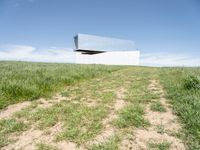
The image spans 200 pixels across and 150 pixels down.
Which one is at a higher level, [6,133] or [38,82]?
[38,82]

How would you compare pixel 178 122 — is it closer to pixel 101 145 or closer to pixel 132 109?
pixel 132 109

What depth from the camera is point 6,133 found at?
3.56 metres

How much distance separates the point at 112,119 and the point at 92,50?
50.6 metres

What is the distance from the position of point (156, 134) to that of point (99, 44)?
174 ft

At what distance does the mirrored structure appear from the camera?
172ft

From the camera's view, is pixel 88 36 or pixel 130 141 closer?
pixel 130 141

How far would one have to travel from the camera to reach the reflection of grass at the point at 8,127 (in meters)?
3.31

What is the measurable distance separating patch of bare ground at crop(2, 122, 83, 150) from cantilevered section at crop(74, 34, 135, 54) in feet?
159

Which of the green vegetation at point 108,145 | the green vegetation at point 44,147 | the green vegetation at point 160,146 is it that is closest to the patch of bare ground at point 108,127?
the green vegetation at point 108,145

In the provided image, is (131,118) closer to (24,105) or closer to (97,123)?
(97,123)

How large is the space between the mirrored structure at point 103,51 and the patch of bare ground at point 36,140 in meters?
48.4

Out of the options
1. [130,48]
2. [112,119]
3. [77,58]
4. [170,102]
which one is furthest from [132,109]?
[130,48]

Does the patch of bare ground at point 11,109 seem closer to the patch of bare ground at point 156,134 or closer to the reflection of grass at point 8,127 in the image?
the reflection of grass at point 8,127

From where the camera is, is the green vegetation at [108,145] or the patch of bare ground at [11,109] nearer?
the green vegetation at [108,145]
